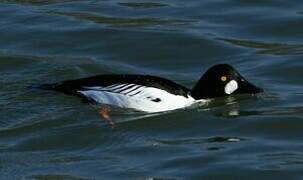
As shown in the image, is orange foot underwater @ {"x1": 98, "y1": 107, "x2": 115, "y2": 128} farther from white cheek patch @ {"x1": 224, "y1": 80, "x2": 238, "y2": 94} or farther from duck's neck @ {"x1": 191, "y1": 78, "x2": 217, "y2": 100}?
white cheek patch @ {"x1": 224, "y1": 80, "x2": 238, "y2": 94}

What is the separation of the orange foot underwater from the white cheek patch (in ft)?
5.12

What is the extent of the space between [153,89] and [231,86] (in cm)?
109

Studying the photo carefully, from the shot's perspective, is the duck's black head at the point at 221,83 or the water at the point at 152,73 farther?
the duck's black head at the point at 221,83

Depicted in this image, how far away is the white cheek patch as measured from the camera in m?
15.2

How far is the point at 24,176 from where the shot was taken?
1223 cm

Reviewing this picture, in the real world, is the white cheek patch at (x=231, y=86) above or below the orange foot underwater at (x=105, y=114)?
above

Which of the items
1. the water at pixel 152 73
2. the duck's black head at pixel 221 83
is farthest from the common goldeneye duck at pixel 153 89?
the water at pixel 152 73

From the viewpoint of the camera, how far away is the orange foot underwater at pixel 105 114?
1430cm

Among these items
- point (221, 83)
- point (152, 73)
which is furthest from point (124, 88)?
point (152, 73)

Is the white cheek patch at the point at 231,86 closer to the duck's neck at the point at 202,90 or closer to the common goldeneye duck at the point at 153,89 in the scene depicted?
the common goldeneye duck at the point at 153,89

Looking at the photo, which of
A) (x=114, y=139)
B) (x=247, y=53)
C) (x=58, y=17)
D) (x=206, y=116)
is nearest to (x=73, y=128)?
(x=114, y=139)

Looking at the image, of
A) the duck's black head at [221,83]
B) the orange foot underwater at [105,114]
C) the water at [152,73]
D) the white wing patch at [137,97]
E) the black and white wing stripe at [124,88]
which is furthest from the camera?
the duck's black head at [221,83]

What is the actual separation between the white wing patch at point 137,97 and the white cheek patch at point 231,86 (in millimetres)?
494

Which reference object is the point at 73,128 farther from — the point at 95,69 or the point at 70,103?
the point at 95,69
